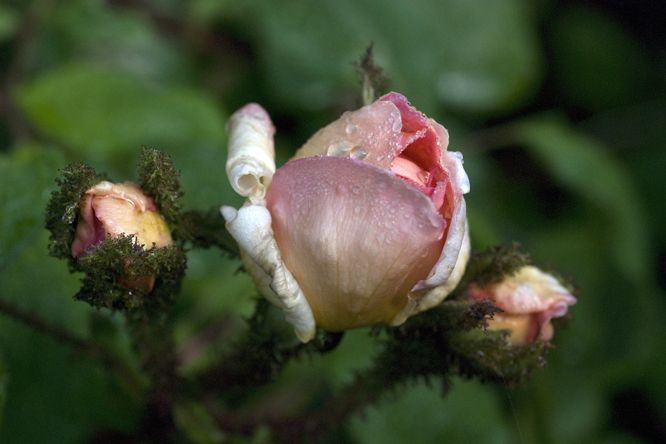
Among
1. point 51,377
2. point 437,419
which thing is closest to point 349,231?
point 51,377

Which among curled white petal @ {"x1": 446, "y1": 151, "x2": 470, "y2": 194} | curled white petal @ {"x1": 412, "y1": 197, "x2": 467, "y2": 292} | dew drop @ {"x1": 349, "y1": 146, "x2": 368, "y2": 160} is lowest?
curled white petal @ {"x1": 412, "y1": 197, "x2": 467, "y2": 292}

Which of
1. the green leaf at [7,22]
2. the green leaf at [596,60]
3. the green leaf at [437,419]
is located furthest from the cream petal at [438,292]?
the green leaf at [596,60]

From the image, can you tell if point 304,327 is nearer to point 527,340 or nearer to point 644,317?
point 527,340

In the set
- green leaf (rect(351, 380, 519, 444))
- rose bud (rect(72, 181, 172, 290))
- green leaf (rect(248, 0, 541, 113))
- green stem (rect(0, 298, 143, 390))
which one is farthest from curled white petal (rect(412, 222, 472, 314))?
green leaf (rect(248, 0, 541, 113))

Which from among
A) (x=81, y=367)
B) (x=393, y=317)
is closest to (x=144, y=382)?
(x=81, y=367)

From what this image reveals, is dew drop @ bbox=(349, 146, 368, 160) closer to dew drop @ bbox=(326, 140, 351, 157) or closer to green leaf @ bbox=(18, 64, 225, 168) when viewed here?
dew drop @ bbox=(326, 140, 351, 157)

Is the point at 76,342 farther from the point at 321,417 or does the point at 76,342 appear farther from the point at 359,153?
the point at 359,153
